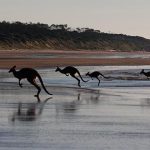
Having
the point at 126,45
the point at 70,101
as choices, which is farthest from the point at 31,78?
the point at 126,45

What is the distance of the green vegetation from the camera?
89.3 m

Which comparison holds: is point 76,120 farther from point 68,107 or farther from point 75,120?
point 68,107

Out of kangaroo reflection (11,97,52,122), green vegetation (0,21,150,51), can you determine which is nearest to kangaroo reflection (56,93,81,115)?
kangaroo reflection (11,97,52,122)

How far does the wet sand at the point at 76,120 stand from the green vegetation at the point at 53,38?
61.8 meters

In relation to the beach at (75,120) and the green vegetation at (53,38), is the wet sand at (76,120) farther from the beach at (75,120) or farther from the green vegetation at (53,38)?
the green vegetation at (53,38)

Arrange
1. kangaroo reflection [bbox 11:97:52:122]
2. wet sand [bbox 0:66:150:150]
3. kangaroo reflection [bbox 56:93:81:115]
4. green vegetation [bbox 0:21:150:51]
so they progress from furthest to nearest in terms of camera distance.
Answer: green vegetation [bbox 0:21:150:51]
kangaroo reflection [bbox 56:93:81:115]
kangaroo reflection [bbox 11:97:52:122]
wet sand [bbox 0:66:150:150]

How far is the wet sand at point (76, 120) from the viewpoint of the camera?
32.8 feet

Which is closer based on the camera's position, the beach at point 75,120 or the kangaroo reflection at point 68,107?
the beach at point 75,120

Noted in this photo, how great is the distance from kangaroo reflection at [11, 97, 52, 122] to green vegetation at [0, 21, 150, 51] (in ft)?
210

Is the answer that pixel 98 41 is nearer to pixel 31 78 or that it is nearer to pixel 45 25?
pixel 45 25

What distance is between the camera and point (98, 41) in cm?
12612

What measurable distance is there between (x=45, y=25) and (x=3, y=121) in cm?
11350

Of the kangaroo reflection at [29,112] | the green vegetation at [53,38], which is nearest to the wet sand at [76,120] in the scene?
the kangaroo reflection at [29,112]

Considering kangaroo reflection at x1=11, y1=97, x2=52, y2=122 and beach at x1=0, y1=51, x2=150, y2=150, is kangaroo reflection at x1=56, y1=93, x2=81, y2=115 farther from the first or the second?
kangaroo reflection at x1=11, y1=97, x2=52, y2=122
